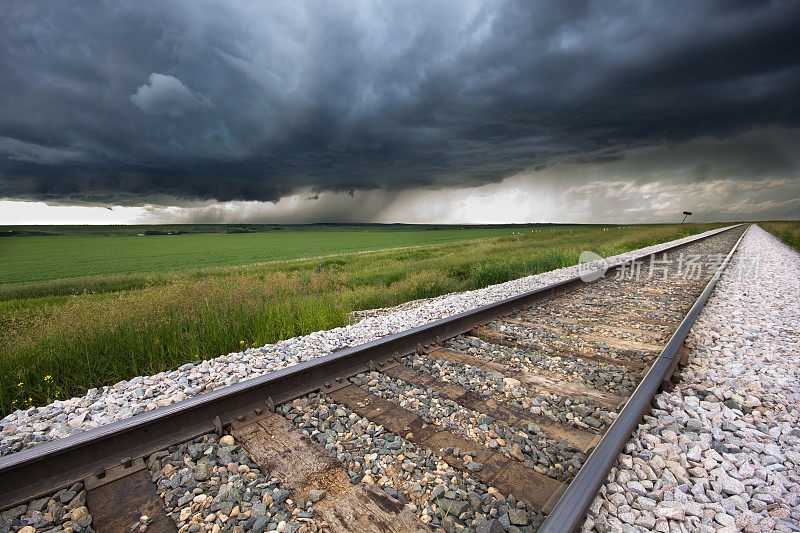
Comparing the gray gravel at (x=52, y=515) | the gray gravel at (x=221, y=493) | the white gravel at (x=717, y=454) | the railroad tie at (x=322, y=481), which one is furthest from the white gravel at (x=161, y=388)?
the white gravel at (x=717, y=454)

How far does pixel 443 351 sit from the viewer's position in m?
4.01

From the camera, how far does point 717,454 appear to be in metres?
2.31

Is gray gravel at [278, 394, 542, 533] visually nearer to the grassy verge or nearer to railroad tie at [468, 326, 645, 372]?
railroad tie at [468, 326, 645, 372]

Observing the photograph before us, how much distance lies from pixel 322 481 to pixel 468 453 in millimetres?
856

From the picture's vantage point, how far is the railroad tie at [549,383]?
2.98m

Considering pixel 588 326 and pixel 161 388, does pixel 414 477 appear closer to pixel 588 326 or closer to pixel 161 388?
pixel 161 388

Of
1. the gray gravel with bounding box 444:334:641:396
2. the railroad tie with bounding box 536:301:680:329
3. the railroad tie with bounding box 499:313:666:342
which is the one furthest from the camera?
the railroad tie with bounding box 536:301:680:329

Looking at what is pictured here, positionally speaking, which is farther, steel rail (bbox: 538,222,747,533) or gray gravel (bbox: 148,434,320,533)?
gray gravel (bbox: 148,434,320,533)

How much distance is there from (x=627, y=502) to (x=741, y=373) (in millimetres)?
2687

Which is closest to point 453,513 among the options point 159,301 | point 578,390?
point 578,390

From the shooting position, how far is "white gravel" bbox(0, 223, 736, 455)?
111 inches

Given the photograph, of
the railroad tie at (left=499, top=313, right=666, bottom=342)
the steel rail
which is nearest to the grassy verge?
the railroad tie at (left=499, top=313, right=666, bottom=342)

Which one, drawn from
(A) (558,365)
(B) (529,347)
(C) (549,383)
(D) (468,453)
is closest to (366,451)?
(D) (468,453)

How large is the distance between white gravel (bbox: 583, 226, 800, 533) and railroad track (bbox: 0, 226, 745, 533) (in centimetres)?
17
